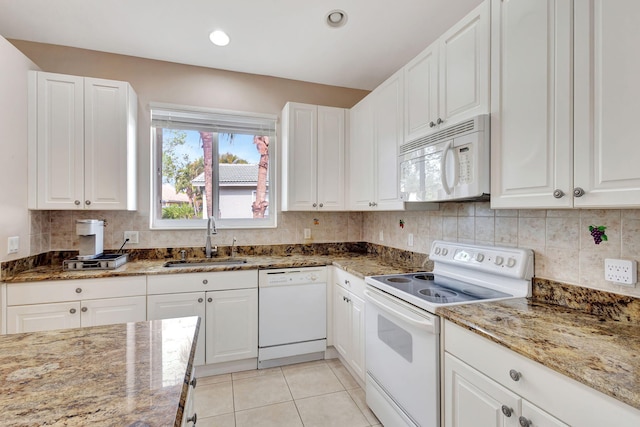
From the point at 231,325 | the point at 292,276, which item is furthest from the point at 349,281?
the point at 231,325

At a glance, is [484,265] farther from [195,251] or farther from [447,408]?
[195,251]

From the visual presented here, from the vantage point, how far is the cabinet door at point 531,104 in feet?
3.84

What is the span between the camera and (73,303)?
6.91 feet

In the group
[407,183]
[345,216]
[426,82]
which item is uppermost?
[426,82]

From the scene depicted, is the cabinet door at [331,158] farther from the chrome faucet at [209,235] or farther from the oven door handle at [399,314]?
the oven door handle at [399,314]

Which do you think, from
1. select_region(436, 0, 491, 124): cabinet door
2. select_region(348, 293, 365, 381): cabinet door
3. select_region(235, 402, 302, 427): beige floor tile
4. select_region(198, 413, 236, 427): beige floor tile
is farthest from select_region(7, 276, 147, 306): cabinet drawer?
select_region(436, 0, 491, 124): cabinet door

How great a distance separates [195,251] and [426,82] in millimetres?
2385

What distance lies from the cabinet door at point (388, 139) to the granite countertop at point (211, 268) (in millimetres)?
496

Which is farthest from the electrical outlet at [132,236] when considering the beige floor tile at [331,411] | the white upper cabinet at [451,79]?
the white upper cabinet at [451,79]

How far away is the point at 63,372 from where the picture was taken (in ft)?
2.70

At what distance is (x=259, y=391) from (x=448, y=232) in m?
1.82

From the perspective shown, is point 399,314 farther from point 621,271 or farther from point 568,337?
point 621,271

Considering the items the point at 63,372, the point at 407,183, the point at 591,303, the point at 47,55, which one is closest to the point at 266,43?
the point at 407,183

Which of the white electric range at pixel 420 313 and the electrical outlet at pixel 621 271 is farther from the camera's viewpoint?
the white electric range at pixel 420 313
